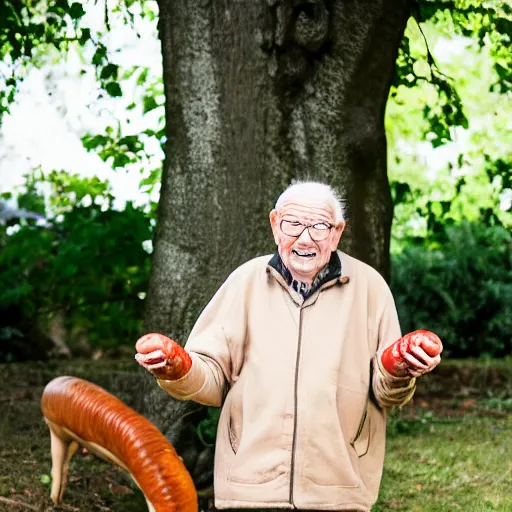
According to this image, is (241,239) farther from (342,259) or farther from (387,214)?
(342,259)

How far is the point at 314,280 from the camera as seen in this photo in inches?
118

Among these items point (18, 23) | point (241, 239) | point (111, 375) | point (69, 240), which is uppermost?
point (18, 23)

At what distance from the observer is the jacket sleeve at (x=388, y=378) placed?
111 inches

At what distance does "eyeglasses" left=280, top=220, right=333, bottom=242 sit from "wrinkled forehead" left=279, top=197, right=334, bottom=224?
0.02 metres

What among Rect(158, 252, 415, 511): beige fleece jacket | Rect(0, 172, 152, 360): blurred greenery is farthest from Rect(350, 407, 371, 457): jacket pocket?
Rect(0, 172, 152, 360): blurred greenery

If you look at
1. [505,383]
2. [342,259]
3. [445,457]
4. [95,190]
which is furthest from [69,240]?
[505,383]

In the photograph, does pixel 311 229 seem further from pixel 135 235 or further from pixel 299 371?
pixel 135 235

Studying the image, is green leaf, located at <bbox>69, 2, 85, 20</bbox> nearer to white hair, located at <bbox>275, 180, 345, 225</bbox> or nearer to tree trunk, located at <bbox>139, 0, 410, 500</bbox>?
tree trunk, located at <bbox>139, 0, 410, 500</bbox>

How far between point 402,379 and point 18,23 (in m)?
5.11

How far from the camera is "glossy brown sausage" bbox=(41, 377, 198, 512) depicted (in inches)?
127

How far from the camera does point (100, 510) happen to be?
433cm

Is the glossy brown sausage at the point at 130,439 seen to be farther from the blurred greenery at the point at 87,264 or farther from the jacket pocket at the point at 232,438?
the blurred greenery at the point at 87,264

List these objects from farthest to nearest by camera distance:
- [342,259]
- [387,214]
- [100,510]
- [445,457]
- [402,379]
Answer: [445,457]
[387,214]
[100,510]
[342,259]
[402,379]

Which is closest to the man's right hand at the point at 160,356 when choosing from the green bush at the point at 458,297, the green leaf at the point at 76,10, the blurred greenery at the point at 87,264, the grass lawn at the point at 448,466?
the grass lawn at the point at 448,466
